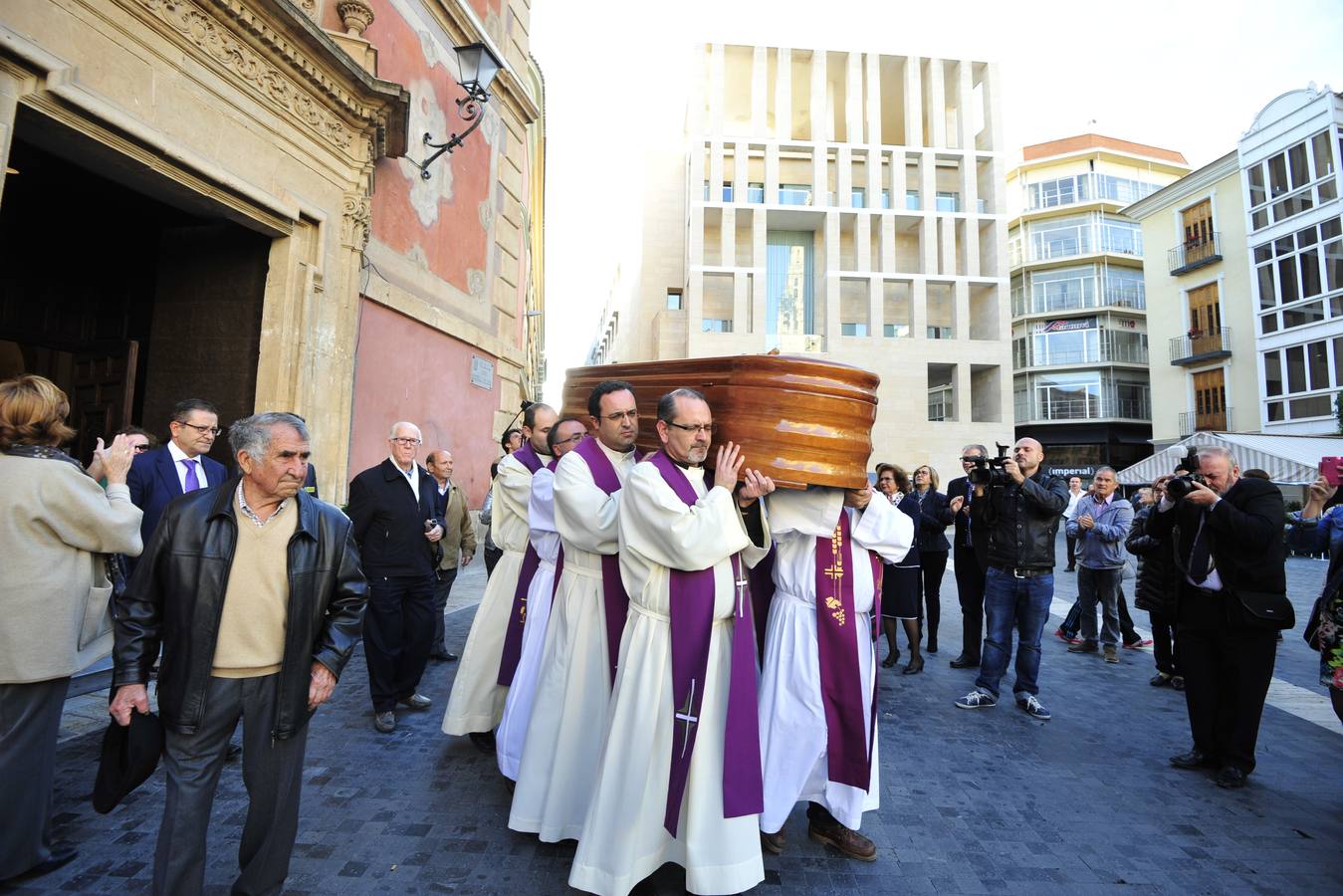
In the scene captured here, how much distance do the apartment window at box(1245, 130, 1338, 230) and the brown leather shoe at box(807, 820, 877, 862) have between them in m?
31.3

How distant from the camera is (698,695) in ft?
8.57

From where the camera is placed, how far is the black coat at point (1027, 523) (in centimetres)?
496

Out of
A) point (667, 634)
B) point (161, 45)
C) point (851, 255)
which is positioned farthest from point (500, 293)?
point (851, 255)

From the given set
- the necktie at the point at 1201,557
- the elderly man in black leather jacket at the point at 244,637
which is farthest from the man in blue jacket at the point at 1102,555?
the elderly man in black leather jacket at the point at 244,637

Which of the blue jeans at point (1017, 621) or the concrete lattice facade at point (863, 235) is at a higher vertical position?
the concrete lattice facade at point (863, 235)

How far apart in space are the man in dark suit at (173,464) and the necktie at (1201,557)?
593 cm

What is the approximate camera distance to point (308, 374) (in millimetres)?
6617

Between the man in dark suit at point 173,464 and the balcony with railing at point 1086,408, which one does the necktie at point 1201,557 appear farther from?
the balcony with railing at point 1086,408

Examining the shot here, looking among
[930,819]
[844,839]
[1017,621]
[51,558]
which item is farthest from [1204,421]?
[51,558]

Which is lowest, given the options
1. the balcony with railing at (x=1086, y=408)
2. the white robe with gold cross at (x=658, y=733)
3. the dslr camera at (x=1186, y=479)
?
the white robe with gold cross at (x=658, y=733)

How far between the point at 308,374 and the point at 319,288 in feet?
2.98

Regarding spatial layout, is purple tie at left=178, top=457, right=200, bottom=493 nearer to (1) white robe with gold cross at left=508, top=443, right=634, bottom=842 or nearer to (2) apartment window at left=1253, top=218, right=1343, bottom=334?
(1) white robe with gold cross at left=508, top=443, right=634, bottom=842

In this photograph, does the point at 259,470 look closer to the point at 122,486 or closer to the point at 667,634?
the point at 122,486

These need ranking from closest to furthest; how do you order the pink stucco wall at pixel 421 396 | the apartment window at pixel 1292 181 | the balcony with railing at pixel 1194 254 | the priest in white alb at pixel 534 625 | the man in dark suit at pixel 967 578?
the priest in white alb at pixel 534 625, the man in dark suit at pixel 967 578, the pink stucco wall at pixel 421 396, the apartment window at pixel 1292 181, the balcony with railing at pixel 1194 254
